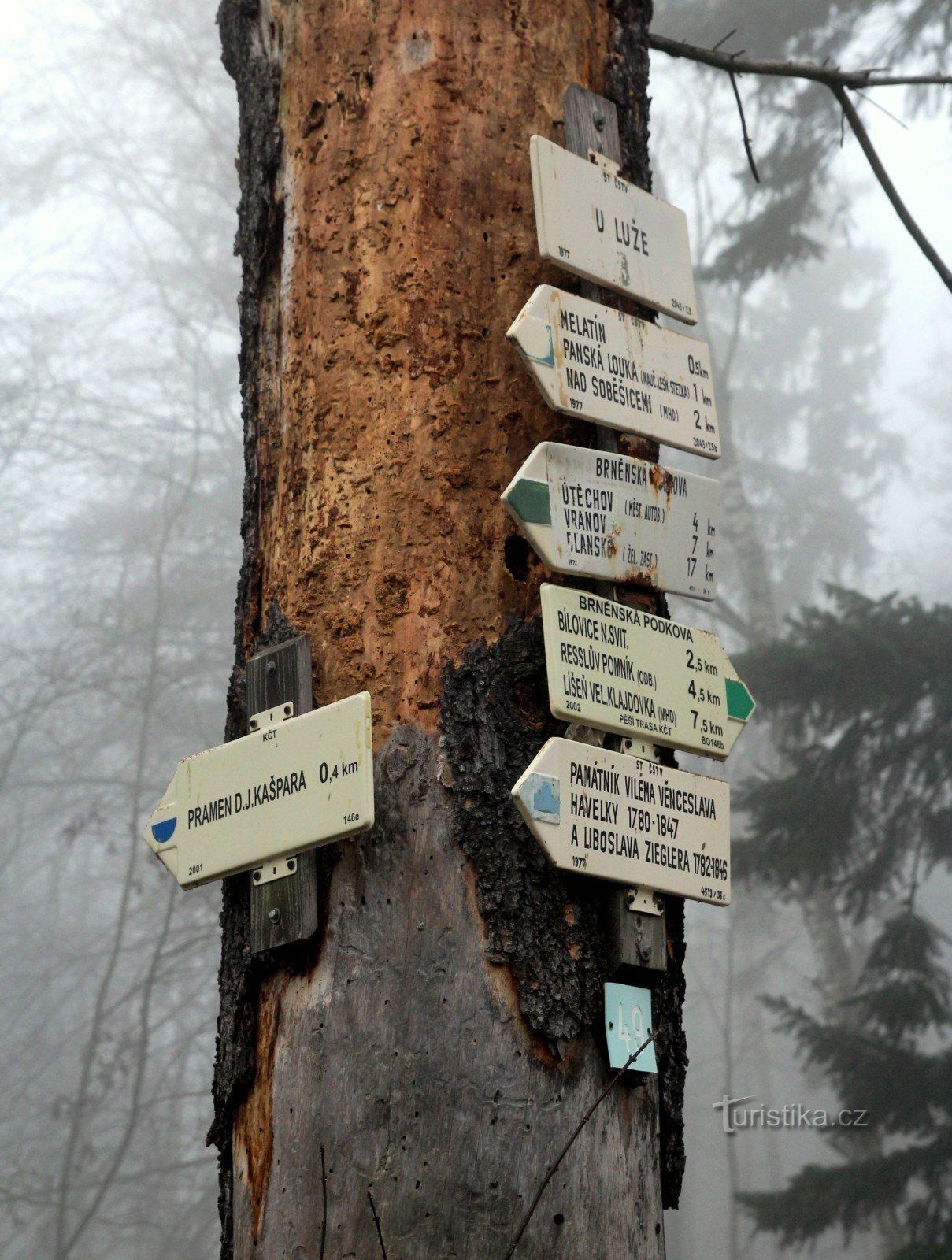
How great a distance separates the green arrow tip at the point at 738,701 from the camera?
2.02 metres

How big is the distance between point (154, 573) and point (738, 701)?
1516cm

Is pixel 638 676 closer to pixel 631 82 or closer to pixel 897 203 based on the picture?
pixel 631 82

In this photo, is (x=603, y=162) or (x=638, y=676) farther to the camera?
(x=603, y=162)

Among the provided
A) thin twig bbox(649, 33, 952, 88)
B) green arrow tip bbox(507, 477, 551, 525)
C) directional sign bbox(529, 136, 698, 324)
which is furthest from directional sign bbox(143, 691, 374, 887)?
thin twig bbox(649, 33, 952, 88)

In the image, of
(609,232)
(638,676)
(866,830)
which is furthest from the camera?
(866,830)

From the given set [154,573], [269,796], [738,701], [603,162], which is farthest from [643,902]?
[154,573]

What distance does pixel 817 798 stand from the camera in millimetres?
10641

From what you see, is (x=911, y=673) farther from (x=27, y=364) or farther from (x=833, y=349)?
(x=833, y=349)

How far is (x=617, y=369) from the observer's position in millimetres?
1944

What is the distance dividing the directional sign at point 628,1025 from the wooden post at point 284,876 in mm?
401

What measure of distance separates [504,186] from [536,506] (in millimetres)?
556

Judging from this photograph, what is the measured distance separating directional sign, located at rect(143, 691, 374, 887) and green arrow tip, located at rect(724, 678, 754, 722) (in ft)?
2.07

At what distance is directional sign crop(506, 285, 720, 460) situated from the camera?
1.83 meters

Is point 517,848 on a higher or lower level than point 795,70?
lower
